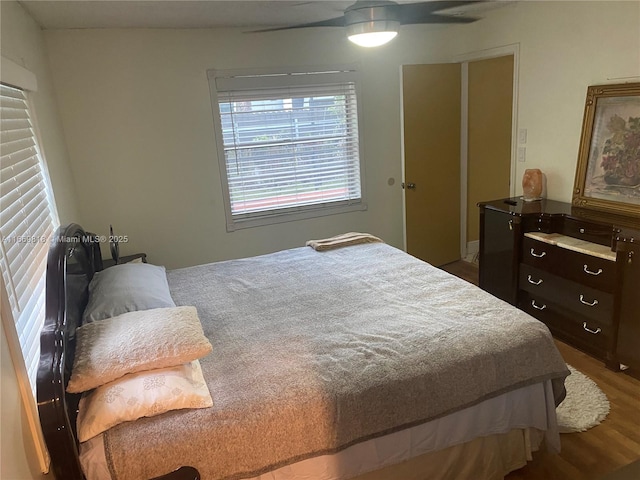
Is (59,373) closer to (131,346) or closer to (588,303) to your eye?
(131,346)

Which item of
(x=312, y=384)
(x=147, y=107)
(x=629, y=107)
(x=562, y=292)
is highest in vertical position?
(x=147, y=107)

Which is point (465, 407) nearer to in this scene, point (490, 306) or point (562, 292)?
point (490, 306)

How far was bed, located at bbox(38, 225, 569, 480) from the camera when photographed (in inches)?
60.9

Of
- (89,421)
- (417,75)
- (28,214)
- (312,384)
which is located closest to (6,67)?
(28,214)

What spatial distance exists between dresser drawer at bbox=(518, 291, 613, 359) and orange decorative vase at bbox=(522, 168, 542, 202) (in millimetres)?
777

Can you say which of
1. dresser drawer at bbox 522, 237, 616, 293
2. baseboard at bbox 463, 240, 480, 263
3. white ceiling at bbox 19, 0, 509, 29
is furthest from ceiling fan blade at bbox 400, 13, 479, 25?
baseboard at bbox 463, 240, 480, 263

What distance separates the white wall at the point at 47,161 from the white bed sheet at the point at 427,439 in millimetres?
275

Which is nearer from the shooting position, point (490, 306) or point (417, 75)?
point (490, 306)

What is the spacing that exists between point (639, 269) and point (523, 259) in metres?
0.85

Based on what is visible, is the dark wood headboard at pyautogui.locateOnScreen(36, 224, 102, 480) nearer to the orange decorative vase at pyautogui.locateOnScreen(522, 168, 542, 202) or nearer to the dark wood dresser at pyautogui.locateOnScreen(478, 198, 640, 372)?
the dark wood dresser at pyautogui.locateOnScreen(478, 198, 640, 372)

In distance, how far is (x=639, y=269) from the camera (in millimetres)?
2615

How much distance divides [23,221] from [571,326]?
320 cm

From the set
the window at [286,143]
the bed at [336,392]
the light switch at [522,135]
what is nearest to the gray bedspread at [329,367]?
the bed at [336,392]

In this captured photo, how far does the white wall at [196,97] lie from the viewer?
3.37 meters
